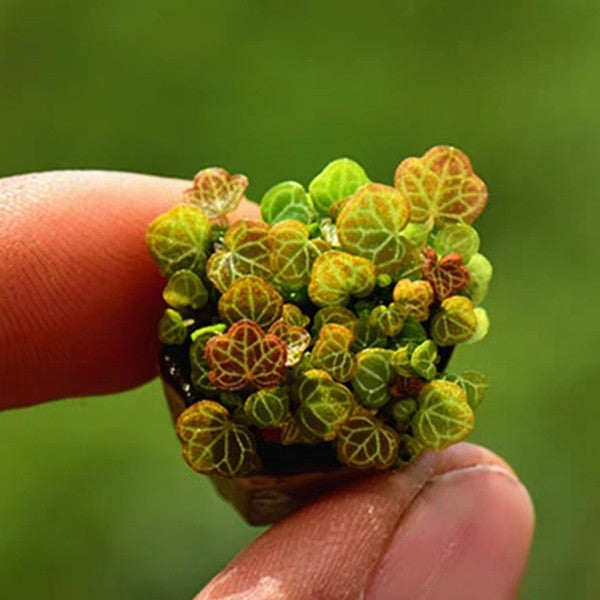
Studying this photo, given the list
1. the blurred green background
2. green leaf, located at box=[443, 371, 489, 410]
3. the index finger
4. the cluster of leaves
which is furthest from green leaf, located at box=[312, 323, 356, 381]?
the blurred green background

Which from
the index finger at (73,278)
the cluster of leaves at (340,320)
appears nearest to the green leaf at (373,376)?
the cluster of leaves at (340,320)

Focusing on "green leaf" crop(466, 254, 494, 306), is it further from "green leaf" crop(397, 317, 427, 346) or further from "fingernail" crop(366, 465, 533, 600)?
"fingernail" crop(366, 465, 533, 600)

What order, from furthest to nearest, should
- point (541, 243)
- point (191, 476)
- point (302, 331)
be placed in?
1. point (541, 243)
2. point (191, 476)
3. point (302, 331)

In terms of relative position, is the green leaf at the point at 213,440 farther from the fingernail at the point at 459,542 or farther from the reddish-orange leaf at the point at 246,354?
the fingernail at the point at 459,542

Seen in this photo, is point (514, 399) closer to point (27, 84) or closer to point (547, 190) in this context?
point (547, 190)

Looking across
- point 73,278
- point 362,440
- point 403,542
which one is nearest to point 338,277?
point 362,440

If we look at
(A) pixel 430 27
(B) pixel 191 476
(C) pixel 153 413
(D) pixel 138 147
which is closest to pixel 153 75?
(D) pixel 138 147
